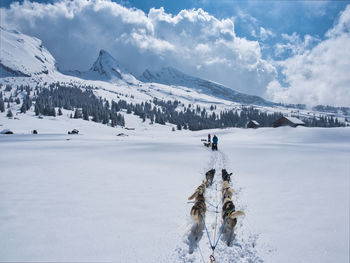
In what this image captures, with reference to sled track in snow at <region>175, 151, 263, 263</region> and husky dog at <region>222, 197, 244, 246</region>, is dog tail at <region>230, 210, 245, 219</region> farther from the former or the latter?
sled track in snow at <region>175, 151, 263, 263</region>

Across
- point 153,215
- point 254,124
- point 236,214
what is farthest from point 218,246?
point 254,124

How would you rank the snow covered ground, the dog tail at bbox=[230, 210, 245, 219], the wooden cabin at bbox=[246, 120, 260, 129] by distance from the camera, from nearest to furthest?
the snow covered ground < the dog tail at bbox=[230, 210, 245, 219] < the wooden cabin at bbox=[246, 120, 260, 129]

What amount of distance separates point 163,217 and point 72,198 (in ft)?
12.9

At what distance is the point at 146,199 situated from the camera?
767 cm

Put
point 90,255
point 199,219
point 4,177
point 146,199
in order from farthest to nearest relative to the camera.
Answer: point 4,177, point 146,199, point 199,219, point 90,255

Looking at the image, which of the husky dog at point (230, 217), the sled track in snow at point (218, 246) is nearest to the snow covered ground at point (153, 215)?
the sled track in snow at point (218, 246)

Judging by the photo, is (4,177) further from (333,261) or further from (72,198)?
(333,261)

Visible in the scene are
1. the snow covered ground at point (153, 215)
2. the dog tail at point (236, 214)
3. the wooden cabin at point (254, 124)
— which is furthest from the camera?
the wooden cabin at point (254, 124)

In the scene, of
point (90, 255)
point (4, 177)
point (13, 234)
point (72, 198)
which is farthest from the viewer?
point (4, 177)

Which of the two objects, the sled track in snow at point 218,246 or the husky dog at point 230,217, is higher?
the husky dog at point 230,217

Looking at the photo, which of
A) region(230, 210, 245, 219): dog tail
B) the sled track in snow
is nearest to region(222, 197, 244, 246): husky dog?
region(230, 210, 245, 219): dog tail

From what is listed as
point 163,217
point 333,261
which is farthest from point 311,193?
point 163,217

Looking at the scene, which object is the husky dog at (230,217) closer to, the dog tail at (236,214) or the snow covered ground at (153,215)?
the dog tail at (236,214)

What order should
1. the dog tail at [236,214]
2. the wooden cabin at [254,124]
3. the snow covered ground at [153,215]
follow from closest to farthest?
the snow covered ground at [153,215]
the dog tail at [236,214]
the wooden cabin at [254,124]
